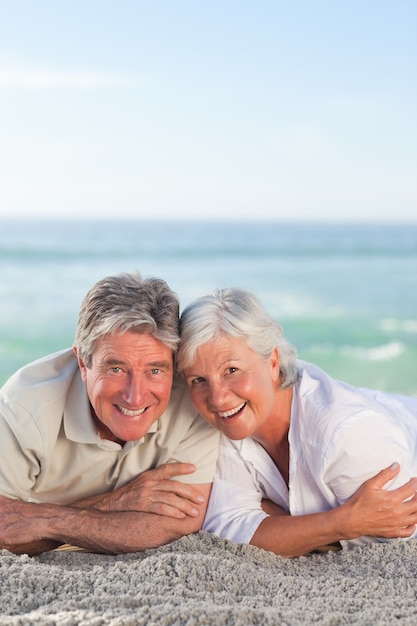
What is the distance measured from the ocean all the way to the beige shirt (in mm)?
6388

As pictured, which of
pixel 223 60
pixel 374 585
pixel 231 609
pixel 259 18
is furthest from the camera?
pixel 223 60

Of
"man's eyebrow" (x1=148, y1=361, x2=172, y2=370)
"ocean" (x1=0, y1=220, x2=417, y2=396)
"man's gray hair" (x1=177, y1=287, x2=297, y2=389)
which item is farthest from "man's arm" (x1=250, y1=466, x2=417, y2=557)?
"ocean" (x1=0, y1=220, x2=417, y2=396)

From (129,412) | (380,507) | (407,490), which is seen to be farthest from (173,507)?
(407,490)

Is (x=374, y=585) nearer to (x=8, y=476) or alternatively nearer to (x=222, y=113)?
(x=8, y=476)

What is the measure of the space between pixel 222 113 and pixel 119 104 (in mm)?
3468

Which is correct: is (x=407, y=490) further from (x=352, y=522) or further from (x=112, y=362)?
(x=112, y=362)

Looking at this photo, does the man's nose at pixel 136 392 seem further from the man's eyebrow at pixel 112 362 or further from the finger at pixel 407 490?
the finger at pixel 407 490

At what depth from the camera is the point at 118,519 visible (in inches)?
113

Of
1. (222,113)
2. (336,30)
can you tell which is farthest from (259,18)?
(222,113)

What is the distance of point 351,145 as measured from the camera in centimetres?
2556

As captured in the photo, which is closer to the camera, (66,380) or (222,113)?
(66,380)

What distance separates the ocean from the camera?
12.1m

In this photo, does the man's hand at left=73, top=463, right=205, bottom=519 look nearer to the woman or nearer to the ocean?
the woman

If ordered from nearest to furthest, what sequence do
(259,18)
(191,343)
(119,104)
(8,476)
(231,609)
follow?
1. (231,609)
2. (191,343)
3. (8,476)
4. (259,18)
5. (119,104)
